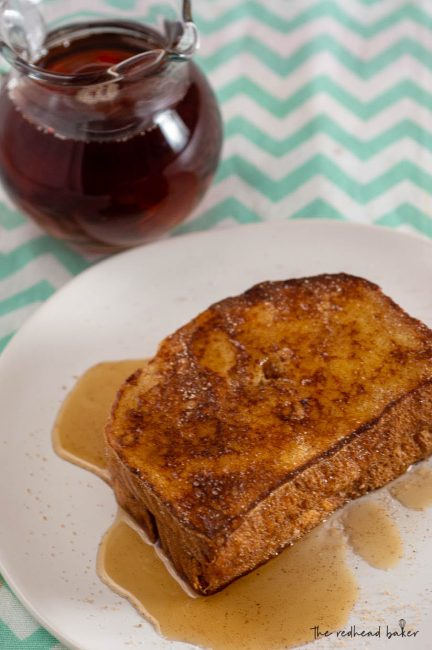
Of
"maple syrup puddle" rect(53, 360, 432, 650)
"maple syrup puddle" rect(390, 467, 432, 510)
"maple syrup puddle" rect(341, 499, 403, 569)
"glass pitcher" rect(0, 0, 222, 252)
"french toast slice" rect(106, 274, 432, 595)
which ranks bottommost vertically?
"maple syrup puddle" rect(390, 467, 432, 510)

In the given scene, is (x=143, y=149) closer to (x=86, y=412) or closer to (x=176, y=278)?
(x=176, y=278)

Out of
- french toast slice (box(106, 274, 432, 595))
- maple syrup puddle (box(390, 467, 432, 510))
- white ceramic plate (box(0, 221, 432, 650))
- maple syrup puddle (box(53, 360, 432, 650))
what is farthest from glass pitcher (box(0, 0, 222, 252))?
maple syrup puddle (box(390, 467, 432, 510))

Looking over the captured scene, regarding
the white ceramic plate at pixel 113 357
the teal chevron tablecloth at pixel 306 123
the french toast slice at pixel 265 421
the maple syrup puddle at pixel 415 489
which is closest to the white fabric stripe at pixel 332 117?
the teal chevron tablecloth at pixel 306 123

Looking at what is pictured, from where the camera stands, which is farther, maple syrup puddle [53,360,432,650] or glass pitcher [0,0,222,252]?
glass pitcher [0,0,222,252]

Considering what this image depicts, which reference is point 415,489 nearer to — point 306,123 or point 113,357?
point 113,357

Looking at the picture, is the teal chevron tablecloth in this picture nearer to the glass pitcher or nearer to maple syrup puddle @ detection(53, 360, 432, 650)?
the glass pitcher

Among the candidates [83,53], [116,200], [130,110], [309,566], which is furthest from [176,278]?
[309,566]
